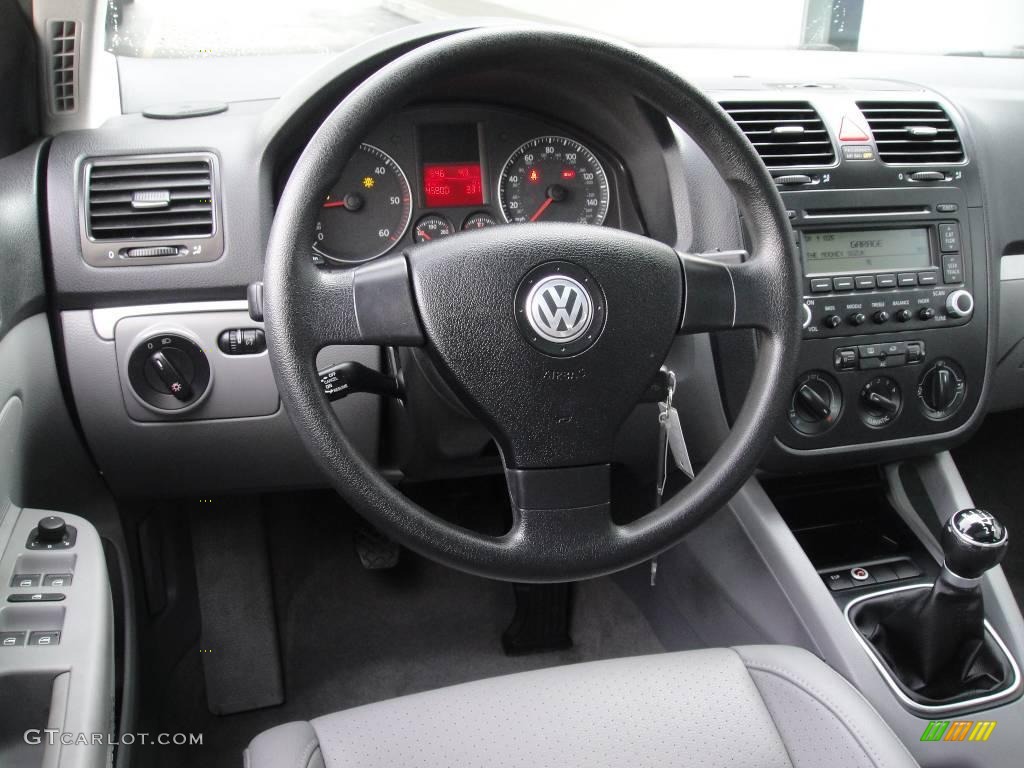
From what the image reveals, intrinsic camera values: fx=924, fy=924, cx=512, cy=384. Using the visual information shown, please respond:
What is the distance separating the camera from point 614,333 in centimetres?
96

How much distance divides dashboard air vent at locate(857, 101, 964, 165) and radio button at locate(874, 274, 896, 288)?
18 centimetres

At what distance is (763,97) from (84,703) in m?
1.20

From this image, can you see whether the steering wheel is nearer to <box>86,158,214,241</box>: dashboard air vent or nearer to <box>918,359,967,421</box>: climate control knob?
<box>86,158,214,241</box>: dashboard air vent

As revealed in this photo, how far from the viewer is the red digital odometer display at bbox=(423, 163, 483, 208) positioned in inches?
50.6

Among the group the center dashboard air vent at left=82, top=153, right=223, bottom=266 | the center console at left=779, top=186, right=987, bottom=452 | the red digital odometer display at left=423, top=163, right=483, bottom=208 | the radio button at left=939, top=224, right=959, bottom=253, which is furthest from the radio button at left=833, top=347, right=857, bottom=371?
the center dashboard air vent at left=82, top=153, right=223, bottom=266

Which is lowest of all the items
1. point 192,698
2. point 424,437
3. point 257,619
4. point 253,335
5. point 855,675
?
point 192,698

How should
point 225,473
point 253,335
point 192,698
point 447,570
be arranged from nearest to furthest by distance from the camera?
point 253,335
point 225,473
point 192,698
point 447,570

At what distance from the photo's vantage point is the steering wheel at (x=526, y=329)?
0.89 m

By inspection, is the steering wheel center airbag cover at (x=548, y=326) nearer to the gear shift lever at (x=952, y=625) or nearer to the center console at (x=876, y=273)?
the center console at (x=876, y=273)

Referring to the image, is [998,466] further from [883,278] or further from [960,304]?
[883,278]

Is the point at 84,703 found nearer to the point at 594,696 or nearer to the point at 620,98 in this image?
the point at 594,696

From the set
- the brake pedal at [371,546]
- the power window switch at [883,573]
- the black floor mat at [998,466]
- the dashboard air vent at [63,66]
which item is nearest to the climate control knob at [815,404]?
the power window switch at [883,573]

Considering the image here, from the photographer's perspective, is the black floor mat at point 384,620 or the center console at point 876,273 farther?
the black floor mat at point 384,620

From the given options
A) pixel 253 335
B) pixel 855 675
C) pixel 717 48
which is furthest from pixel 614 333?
pixel 717 48
